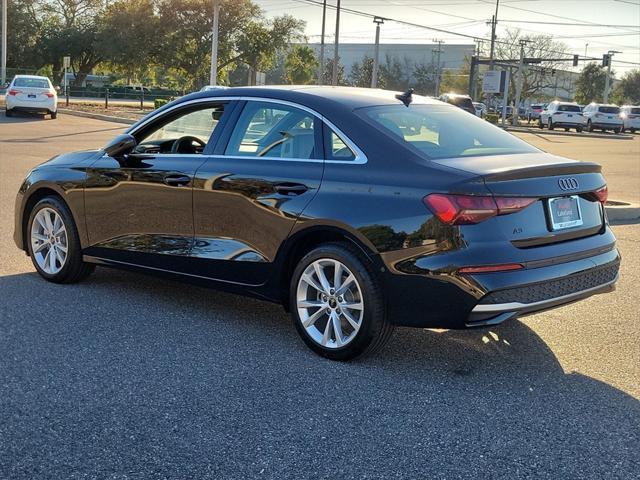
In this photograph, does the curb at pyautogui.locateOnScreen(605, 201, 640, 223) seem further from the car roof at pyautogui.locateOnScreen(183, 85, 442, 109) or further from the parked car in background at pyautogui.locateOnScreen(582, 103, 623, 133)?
the parked car in background at pyautogui.locateOnScreen(582, 103, 623, 133)

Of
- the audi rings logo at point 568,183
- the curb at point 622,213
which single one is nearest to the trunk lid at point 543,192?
the audi rings logo at point 568,183

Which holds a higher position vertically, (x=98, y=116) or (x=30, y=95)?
(x=30, y=95)

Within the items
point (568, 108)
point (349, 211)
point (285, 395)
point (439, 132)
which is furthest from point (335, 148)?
point (568, 108)

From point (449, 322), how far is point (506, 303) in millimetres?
330

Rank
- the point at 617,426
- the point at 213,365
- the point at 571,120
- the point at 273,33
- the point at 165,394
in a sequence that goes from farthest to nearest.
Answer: the point at 273,33
the point at 571,120
the point at 213,365
the point at 165,394
the point at 617,426

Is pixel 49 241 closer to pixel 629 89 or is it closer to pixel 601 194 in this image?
pixel 601 194

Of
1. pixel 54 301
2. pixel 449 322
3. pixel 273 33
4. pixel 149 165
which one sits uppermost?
pixel 273 33

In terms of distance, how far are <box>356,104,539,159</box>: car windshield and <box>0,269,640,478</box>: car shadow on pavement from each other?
1299 millimetres

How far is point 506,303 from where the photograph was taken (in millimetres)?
4062

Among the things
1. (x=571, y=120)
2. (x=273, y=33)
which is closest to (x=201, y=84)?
(x=273, y=33)

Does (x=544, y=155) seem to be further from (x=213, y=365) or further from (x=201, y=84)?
(x=201, y=84)

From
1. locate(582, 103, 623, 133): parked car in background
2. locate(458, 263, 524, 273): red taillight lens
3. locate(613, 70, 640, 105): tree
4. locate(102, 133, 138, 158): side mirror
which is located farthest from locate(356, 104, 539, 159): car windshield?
locate(613, 70, 640, 105): tree

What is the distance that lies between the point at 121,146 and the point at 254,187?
1387 mm

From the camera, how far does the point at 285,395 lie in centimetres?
401
